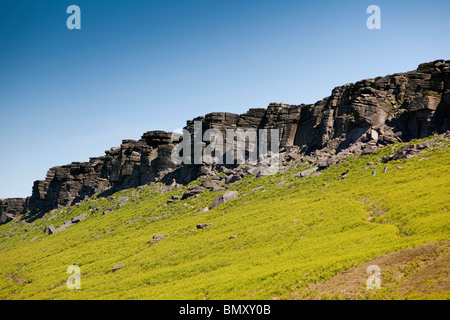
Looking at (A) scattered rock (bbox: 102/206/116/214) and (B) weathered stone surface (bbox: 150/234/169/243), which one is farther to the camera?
(A) scattered rock (bbox: 102/206/116/214)

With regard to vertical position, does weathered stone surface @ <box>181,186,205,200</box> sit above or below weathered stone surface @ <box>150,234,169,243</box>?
above

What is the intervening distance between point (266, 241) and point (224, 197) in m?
29.9

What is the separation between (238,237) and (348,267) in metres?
19.8

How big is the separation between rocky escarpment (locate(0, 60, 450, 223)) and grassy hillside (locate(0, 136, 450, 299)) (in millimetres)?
7832

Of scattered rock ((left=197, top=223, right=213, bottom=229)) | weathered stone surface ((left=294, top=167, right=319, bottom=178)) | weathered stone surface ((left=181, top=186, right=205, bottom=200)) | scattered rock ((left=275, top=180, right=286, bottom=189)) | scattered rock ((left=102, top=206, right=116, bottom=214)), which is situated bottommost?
scattered rock ((left=102, top=206, right=116, bottom=214))

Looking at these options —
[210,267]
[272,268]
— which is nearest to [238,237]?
[210,267]

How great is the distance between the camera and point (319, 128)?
79.8 m

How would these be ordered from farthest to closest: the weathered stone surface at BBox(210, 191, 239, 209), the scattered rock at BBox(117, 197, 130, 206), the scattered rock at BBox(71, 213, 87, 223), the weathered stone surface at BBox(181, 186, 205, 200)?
1. the scattered rock at BBox(117, 197, 130, 206)
2. the scattered rock at BBox(71, 213, 87, 223)
3. the weathered stone surface at BBox(181, 186, 205, 200)
4. the weathered stone surface at BBox(210, 191, 239, 209)

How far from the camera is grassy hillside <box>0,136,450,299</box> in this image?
25047mm

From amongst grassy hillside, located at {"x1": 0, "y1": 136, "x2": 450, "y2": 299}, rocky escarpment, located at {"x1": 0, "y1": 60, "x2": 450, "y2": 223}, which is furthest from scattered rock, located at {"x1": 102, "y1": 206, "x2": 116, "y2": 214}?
grassy hillside, located at {"x1": 0, "y1": 136, "x2": 450, "y2": 299}

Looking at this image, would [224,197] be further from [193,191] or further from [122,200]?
[122,200]

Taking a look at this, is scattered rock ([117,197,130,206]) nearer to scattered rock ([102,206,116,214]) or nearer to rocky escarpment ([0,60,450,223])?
scattered rock ([102,206,116,214])

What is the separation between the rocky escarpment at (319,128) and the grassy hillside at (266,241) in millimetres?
7832

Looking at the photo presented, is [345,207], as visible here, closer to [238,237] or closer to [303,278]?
[238,237]
